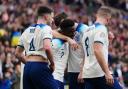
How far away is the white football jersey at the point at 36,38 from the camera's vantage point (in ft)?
38.0

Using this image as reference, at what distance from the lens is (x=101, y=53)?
1169cm

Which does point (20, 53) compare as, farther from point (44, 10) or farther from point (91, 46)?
point (91, 46)

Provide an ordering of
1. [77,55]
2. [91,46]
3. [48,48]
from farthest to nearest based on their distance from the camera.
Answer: [77,55], [91,46], [48,48]

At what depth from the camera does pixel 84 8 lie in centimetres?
3550

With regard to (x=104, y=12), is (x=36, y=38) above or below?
below

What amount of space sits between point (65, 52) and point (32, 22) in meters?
13.5

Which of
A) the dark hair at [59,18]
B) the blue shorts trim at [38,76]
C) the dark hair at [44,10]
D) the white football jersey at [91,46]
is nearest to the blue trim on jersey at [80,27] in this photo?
the dark hair at [59,18]

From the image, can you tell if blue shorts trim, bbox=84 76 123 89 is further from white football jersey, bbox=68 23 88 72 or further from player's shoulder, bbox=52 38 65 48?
player's shoulder, bbox=52 38 65 48

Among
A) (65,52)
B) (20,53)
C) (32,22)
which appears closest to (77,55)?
(65,52)

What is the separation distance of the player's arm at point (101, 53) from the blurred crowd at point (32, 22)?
7.28ft

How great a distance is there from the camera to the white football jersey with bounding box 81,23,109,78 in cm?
1190

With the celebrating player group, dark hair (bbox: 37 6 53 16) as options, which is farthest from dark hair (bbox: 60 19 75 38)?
dark hair (bbox: 37 6 53 16)

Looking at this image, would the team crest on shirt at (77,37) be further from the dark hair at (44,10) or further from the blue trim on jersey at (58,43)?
the dark hair at (44,10)

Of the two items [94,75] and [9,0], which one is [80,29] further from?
[9,0]
